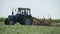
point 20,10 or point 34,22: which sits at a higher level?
point 20,10

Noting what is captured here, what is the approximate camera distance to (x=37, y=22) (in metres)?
4.41

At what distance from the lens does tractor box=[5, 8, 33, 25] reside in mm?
4215

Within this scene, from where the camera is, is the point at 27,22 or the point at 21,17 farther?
the point at 21,17

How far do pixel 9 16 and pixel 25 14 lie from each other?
1.63 feet

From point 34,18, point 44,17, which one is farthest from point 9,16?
point 44,17

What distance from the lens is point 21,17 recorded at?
434 centimetres

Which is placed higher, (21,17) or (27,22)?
(21,17)

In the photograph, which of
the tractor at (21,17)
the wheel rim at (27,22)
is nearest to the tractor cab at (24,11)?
the tractor at (21,17)

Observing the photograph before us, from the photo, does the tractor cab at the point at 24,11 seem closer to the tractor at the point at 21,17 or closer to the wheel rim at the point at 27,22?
the tractor at the point at 21,17

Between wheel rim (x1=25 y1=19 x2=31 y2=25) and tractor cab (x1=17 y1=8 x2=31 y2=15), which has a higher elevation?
tractor cab (x1=17 y1=8 x2=31 y2=15)

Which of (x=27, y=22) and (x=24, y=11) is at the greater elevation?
(x=24, y=11)

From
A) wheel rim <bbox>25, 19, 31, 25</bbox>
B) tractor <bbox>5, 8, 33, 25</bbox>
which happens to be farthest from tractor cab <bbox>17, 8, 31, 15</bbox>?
wheel rim <bbox>25, 19, 31, 25</bbox>

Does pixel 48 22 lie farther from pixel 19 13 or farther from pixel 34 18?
pixel 19 13

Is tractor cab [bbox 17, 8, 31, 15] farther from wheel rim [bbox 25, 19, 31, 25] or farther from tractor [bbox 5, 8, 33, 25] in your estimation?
wheel rim [bbox 25, 19, 31, 25]
